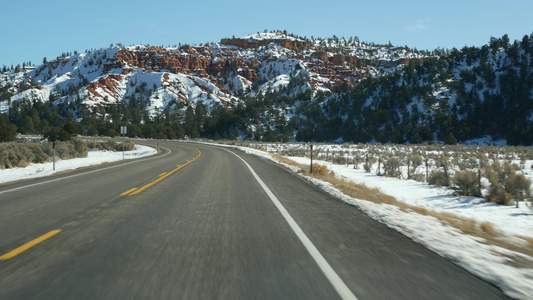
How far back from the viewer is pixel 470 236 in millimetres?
5344

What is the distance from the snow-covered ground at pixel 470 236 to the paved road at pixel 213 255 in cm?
23

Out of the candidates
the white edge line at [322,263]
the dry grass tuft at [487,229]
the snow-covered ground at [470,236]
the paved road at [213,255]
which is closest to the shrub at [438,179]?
the snow-covered ground at [470,236]

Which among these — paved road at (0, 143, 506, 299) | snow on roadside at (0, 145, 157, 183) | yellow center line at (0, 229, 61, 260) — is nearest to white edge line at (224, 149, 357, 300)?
paved road at (0, 143, 506, 299)

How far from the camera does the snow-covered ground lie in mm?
3564

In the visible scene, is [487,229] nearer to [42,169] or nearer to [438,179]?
[438,179]

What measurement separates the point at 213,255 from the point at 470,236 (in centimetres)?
399

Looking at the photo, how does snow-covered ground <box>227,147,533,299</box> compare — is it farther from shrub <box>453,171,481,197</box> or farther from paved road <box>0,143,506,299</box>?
shrub <box>453,171,481,197</box>

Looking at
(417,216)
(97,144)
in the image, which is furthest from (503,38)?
(417,216)

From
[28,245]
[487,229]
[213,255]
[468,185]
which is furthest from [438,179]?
[28,245]

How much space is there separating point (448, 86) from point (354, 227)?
4261 inches

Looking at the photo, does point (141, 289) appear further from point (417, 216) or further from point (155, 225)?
point (417, 216)

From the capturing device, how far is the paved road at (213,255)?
3.11 meters

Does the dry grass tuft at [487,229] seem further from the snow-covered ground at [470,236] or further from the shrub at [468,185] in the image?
the shrub at [468,185]

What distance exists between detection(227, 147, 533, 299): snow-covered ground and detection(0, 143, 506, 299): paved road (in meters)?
0.23
